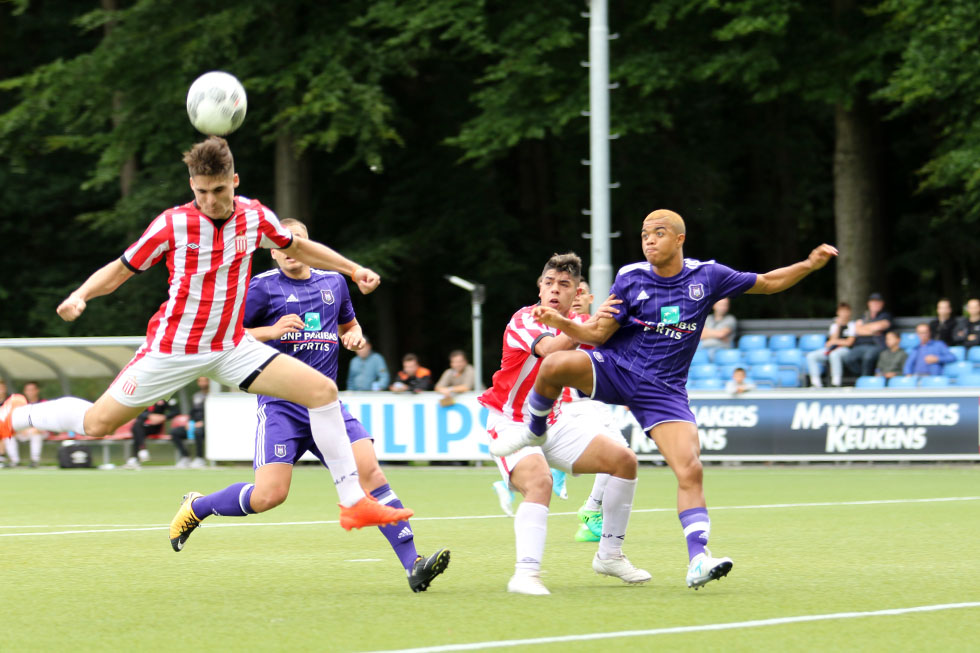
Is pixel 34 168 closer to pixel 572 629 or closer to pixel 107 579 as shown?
pixel 107 579

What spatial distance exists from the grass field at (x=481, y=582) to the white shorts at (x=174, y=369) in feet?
3.33

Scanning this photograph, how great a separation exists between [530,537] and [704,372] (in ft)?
43.7

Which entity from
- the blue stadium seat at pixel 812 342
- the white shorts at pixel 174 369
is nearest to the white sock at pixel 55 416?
the white shorts at pixel 174 369

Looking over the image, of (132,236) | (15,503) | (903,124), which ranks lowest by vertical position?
(15,503)

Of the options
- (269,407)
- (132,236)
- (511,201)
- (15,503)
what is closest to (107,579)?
(269,407)

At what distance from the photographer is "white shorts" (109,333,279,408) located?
6.96 m

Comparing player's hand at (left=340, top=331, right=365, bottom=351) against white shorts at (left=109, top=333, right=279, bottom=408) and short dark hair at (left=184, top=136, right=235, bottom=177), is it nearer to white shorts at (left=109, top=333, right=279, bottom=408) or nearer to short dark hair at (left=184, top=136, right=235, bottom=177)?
white shorts at (left=109, top=333, right=279, bottom=408)

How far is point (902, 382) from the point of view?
18781mm

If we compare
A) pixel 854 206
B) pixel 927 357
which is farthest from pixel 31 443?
pixel 854 206

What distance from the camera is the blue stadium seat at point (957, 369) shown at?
18.5 m

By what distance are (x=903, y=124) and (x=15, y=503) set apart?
21649 mm

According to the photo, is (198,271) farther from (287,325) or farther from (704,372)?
(704,372)

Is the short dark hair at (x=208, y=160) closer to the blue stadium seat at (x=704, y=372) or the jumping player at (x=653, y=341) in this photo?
the jumping player at (x=653, y=341)

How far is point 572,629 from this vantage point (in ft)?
20.1
